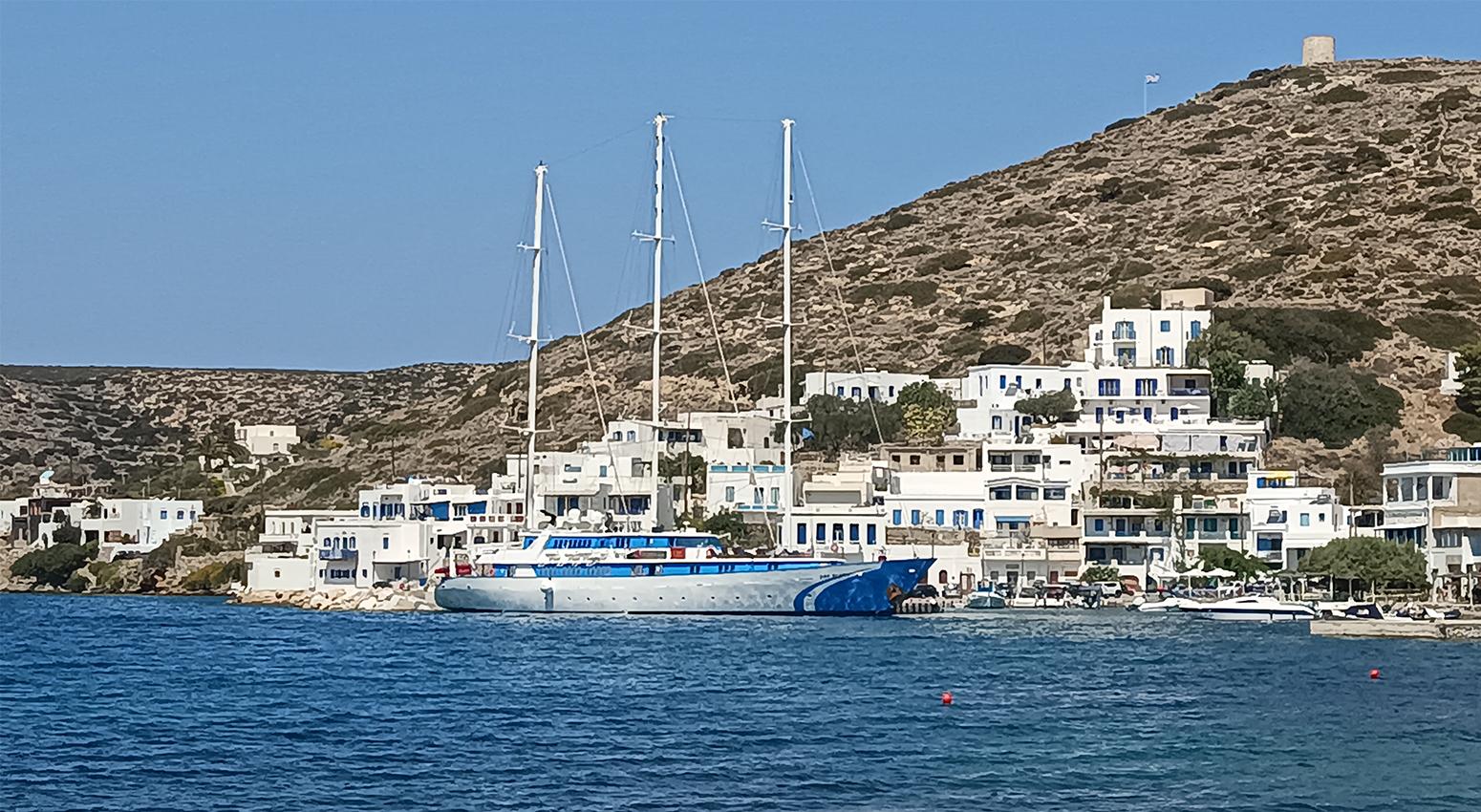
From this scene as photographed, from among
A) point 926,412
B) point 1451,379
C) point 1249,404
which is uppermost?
point 1451,379

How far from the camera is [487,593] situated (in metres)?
76.9

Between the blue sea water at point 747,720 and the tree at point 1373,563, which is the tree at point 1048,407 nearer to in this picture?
the tree at point 1373,563

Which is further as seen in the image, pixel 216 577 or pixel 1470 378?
pixel 216 577

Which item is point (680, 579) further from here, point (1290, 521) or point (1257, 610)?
point (1290, 521)

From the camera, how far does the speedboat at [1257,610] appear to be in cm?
7056

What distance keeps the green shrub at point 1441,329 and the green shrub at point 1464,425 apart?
10334 millimetres

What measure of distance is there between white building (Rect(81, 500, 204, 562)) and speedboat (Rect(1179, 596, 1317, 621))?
6196 cm

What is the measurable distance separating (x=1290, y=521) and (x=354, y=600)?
35.9 meters

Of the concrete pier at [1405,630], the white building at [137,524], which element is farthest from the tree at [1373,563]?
the white building at [137,524]

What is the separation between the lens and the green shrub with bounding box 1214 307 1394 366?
103 m

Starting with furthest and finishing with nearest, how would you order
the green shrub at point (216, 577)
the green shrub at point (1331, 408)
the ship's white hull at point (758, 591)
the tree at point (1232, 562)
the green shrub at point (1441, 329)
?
the green shrub at point (216, 577), the green shrub at point (1441, 329), the green shrub at point (1331, 408), the tree at point (1232, 562), the ship's white hull at point (758, 591)

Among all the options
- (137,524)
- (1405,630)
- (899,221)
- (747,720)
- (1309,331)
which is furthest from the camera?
(899,221)

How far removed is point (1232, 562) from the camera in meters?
79.6

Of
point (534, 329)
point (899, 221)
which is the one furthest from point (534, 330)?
point (899, 221)
